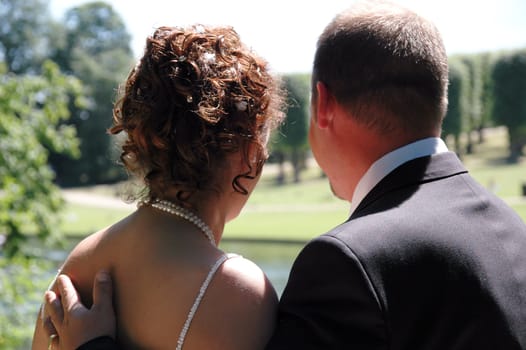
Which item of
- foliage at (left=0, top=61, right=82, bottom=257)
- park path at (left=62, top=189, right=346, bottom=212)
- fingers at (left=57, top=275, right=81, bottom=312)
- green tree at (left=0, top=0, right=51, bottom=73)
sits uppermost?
fingers at (left=57, top=275, right=81, bottom=312)

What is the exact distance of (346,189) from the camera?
6.54ft

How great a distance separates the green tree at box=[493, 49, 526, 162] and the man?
1436 inches

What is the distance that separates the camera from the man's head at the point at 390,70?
179cm

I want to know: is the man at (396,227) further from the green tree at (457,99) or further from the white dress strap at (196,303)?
the green tree at (457,99)

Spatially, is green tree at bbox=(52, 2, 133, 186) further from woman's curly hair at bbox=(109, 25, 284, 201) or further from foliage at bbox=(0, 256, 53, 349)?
woman's curly hair at bbox=(109, 25, 284, 201)

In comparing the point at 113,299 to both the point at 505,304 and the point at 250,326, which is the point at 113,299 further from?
the point at 505,304

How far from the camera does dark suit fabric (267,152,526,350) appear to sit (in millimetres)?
1515

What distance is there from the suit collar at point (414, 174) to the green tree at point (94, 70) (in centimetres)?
3616

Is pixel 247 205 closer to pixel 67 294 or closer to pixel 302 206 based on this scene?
pixel 302 206

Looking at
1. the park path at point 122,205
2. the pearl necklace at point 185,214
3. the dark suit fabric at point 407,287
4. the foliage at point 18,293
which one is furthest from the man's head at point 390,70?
the park path at point 122,205

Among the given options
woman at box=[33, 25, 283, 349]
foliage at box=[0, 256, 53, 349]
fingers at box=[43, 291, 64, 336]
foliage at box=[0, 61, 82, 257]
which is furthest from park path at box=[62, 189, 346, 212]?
woman at box=[33, 25, 283, 349]

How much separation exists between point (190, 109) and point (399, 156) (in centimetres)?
61

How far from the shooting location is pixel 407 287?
5.05 ft

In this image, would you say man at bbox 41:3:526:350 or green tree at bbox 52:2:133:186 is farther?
green tree at bbox 52:2:133:186
